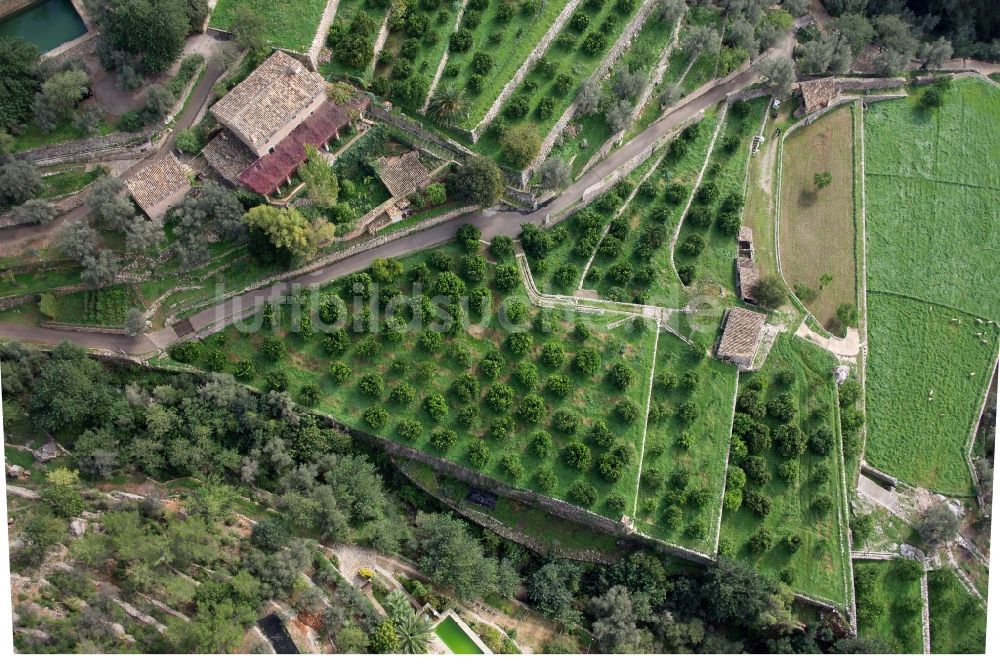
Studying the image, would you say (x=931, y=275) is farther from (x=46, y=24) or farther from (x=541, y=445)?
(x=46, y=24)

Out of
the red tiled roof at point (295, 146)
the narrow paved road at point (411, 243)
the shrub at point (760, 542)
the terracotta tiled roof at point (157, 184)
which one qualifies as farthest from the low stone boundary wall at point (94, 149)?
the shrub at point (760, 542)

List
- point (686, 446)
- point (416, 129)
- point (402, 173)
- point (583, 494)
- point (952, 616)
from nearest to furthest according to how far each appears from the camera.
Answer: point (583, 494)
point (686, 446)
point (952, 616)
point (402, 173)
point (416, 129)

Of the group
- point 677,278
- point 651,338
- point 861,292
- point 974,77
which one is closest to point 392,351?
point 651,338

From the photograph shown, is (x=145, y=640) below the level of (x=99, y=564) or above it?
below

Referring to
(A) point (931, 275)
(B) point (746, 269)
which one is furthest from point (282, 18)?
(A) point (931, 275)

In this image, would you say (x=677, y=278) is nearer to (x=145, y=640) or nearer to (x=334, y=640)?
(x=334, y=640)
